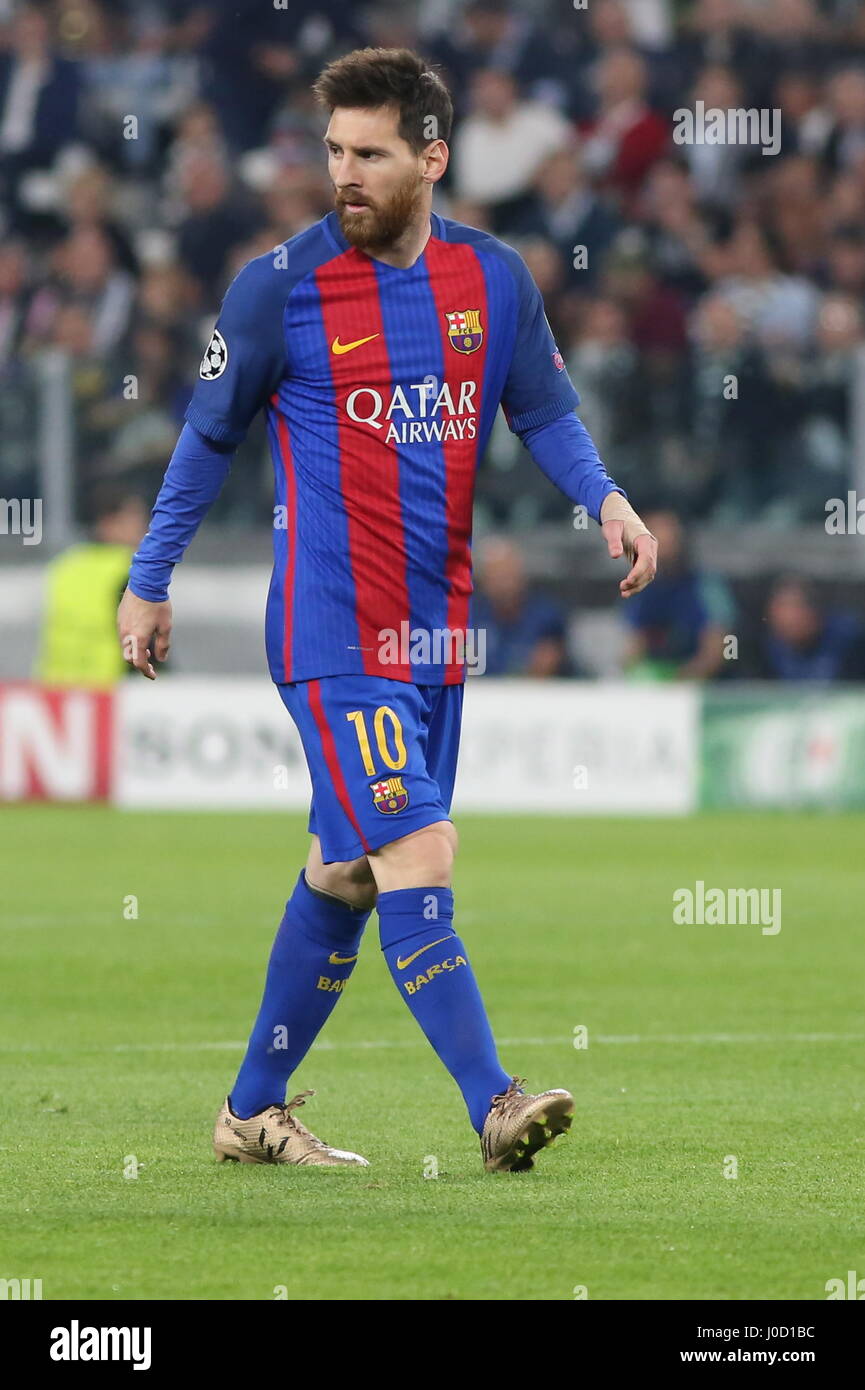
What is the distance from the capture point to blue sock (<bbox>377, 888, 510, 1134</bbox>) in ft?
17.0

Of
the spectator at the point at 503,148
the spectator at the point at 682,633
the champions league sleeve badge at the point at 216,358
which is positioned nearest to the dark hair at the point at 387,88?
the champions league sleeve badge at the point at 216,358

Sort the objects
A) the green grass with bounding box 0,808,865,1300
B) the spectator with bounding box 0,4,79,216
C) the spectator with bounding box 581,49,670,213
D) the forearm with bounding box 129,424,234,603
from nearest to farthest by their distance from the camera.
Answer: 1. the green grass with bounding box 0,808,865,1300
2. the forearm with bounding box 129,424,234,603
3. the spectator with bounding box 581,49,670,213
4. the spectator with bounding box 0,4,79,216

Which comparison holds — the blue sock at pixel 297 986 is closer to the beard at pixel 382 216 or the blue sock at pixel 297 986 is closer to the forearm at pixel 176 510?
the forearm at pixel 176 510

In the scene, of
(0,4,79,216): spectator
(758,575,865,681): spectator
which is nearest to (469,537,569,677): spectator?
(758,575,865,681): spectator

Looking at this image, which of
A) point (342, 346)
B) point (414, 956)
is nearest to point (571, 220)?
point (342, 346)

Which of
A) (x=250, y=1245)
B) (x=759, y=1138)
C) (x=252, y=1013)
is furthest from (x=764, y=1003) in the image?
(x=250, y=1245)

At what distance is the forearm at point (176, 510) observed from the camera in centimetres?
540

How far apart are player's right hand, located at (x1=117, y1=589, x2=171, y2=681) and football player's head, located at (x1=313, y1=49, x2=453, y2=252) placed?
2.95ft

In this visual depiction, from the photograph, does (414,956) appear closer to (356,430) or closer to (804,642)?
(356,430)

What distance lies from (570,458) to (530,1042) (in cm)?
240

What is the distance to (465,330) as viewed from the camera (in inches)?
215

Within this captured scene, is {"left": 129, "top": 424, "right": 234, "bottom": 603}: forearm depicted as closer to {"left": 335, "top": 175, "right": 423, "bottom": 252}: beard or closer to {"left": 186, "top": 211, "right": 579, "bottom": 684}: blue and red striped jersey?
{"left": 186, "top": 211, "right": 579, "bottom": 684}: blue and red striped jersey

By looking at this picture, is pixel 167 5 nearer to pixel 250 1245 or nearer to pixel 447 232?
pixel 447 232
